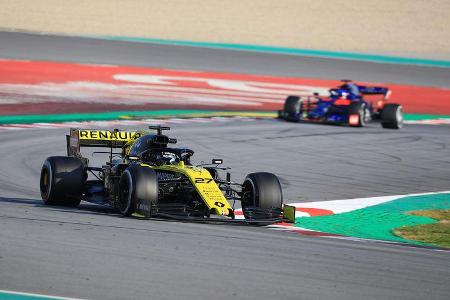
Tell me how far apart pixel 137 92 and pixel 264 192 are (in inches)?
958

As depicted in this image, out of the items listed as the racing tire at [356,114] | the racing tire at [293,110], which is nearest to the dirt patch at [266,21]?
the racing tire at [293,110]

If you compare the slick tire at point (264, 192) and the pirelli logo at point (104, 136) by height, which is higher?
the pirelli logo at point (104, 136)

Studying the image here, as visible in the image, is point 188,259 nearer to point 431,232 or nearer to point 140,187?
point 140,187

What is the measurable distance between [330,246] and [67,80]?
95.7 feet

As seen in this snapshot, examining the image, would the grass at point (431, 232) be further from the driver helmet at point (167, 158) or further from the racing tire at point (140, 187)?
the racing tire at point (140, 187)

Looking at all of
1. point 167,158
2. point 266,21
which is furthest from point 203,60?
point 167,158

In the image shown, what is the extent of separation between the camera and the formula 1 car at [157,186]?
14.6 metres

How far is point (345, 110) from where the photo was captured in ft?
107

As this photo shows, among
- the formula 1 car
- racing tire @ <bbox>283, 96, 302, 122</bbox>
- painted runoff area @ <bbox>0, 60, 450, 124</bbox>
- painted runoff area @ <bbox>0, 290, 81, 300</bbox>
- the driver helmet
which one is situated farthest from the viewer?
painted runoff area @ <bbox>0, 60, 450, 124</bbox>

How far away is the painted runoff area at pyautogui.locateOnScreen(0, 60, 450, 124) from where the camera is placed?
33.4 m

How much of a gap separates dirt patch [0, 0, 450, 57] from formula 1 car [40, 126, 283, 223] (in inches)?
1976

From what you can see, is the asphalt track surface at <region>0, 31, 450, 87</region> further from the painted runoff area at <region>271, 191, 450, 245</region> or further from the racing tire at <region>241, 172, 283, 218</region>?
the racing tire at <region>241, 172, 283, 218</region>

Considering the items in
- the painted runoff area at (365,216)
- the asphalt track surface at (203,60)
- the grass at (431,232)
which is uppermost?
the asphalt track surface at (203,60)

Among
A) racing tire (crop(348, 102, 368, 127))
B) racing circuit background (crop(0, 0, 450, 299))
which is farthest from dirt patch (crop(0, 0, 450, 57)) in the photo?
racing tire (crop(348, 102, 368, 127))
